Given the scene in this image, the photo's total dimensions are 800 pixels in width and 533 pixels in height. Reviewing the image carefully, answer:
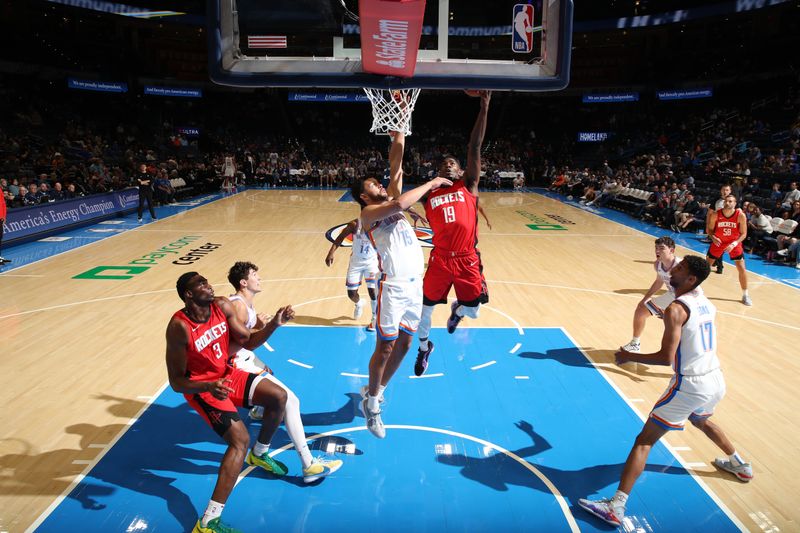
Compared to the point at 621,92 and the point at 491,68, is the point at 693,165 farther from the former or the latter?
the point at 491,68

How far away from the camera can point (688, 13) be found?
26531mm

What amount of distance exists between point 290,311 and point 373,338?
3.26 metres

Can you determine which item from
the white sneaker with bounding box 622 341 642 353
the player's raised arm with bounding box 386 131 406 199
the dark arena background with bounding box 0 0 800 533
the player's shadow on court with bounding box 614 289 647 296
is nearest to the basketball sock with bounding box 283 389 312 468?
the dark arena background with bounding box 0 0 800 533

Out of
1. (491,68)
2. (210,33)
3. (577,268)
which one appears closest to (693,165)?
(577,268)

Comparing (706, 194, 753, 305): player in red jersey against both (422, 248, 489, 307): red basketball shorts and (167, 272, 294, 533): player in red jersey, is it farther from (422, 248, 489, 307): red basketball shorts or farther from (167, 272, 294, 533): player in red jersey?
Result: (167, 272, 294, 533): player in red jersey

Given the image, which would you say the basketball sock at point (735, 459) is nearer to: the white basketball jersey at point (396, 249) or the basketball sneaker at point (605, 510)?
the basketball sneaker at point (605, 510)

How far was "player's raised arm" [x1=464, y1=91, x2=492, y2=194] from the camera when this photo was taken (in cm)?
444

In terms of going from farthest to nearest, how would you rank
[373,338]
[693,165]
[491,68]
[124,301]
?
[693,165]
[124,301]
[373,338]
[491,68]

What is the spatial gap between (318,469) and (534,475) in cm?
158

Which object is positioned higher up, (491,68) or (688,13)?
(688,13)

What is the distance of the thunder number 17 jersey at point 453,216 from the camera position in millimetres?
4828

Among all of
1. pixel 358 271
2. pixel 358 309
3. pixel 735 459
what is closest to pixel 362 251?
pixel 358 271

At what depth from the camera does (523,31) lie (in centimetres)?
443

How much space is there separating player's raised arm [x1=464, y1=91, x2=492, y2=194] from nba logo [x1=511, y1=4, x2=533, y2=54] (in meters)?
0.41
